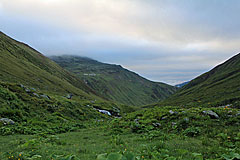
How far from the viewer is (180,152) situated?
845 cm

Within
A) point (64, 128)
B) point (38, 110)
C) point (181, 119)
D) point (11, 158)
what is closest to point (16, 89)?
point (38, 110)

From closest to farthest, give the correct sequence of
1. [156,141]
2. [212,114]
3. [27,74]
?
[156,141] < [212,114] < [27,74]

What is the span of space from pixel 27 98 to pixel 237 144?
33217 millimetres

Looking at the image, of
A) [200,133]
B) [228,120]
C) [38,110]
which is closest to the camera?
[200,133]

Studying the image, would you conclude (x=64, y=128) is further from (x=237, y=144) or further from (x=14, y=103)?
(x=237, y=144)

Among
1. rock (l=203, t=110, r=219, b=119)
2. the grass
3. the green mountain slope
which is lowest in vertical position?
the grass

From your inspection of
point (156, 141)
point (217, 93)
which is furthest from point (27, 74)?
point (217, 93)

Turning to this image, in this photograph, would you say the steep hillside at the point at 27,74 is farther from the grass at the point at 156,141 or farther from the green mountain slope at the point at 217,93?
the green mountain slope at the point at 217,93

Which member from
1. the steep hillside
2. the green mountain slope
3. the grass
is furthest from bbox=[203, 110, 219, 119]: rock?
the steep hillside

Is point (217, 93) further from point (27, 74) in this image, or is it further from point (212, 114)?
point (27, 74)

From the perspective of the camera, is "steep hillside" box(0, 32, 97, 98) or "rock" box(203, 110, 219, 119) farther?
"steep hillside" box(0, 32, 97, 98)

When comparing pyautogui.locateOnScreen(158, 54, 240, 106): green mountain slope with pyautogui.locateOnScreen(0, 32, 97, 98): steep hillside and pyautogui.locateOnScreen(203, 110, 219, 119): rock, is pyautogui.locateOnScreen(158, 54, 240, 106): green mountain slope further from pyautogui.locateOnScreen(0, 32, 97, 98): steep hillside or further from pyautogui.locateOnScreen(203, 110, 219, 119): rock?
pyautogui.locateOnScreen(0, 32, 97, 98): steep hillside

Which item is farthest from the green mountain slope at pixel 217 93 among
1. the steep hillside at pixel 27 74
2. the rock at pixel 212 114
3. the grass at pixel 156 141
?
the steep hillside at pixel 27 74

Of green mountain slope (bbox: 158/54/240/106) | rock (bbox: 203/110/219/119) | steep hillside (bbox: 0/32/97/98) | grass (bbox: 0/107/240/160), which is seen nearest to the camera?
grass (bbox: 0/107/240/160)
